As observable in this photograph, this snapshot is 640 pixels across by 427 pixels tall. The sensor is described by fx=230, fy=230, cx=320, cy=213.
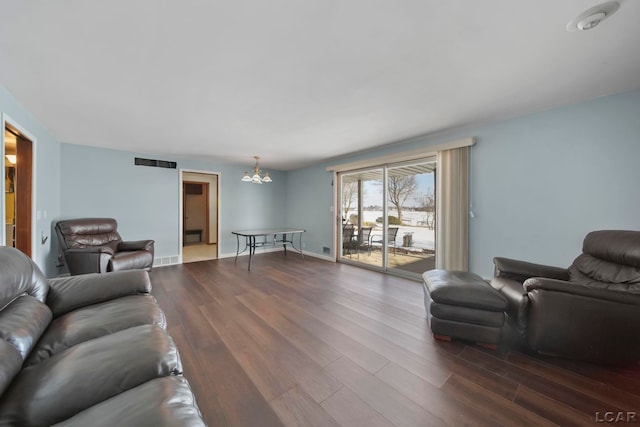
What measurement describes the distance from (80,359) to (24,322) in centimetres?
55

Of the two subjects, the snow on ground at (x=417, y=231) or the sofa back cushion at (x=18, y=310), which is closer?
the sofa back cushion at (x=18, y=310)

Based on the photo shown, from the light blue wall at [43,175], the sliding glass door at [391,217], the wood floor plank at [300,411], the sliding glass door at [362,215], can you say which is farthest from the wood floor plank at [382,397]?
the light blue wall at [43,175]

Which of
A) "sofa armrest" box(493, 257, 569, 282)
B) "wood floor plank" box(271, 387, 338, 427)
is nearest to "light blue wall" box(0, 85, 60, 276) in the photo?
"wood floor plank" box(271, 387, 338, 427)

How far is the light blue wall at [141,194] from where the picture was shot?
3.98 m

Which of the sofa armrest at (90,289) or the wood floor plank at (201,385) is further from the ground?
the sofa armrest at (90,289)

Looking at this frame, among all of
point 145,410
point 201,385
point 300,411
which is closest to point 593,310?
point 300,411

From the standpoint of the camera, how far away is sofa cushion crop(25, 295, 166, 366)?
1.16 meters

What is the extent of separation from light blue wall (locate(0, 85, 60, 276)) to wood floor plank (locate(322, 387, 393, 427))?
11.9 feet

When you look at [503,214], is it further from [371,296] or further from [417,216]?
[371,296]

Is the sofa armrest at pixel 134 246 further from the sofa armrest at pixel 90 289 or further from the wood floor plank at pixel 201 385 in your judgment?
the wood floor plank at pixel 201 385

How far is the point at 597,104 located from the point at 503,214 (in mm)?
1357

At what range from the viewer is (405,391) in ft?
4.78

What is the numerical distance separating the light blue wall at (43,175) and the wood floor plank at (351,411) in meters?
3.64

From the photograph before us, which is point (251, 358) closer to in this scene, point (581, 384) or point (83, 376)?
point (83, 376)
